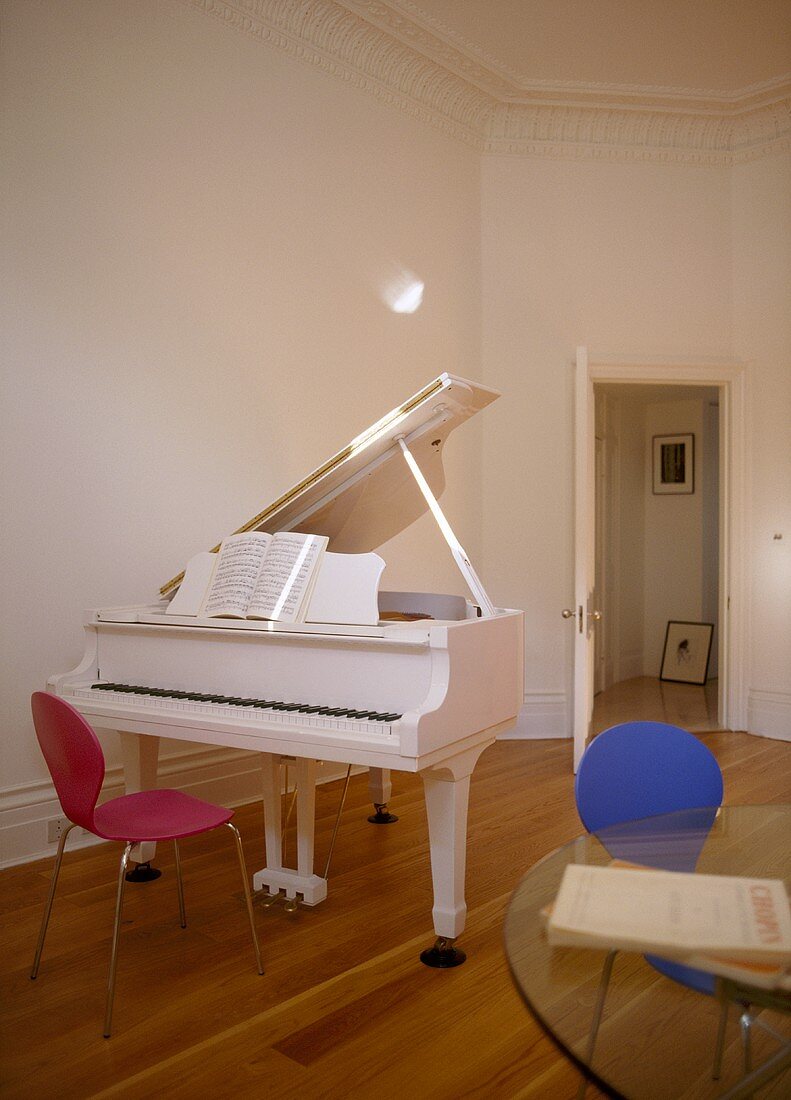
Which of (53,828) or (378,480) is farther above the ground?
(378,480)

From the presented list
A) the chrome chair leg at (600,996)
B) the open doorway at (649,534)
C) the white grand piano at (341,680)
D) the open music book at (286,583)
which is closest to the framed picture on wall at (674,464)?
the open doorway at (649,534)

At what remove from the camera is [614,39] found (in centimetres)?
485

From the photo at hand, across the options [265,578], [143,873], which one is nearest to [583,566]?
[265,578]

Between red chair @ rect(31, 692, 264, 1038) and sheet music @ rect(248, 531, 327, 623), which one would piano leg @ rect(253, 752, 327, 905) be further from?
sheet music @ rect(248, 531, 327, 623)

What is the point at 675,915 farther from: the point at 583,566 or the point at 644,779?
the point at 583,566

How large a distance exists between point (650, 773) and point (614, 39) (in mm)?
4391

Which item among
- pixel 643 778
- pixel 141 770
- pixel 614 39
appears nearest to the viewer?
pixel 643 778

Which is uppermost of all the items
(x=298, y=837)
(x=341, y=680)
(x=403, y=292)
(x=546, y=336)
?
(x=403, y=292)

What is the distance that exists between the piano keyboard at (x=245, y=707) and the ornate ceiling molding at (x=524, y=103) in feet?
11.2

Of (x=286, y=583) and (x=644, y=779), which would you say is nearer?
(x=644, y=779)

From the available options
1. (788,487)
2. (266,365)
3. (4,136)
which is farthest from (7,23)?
(788,487)

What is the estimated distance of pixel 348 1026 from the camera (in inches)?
87.0

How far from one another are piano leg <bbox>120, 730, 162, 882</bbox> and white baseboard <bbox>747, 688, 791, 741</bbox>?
12.9ft

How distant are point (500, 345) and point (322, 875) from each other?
3.56 meters
